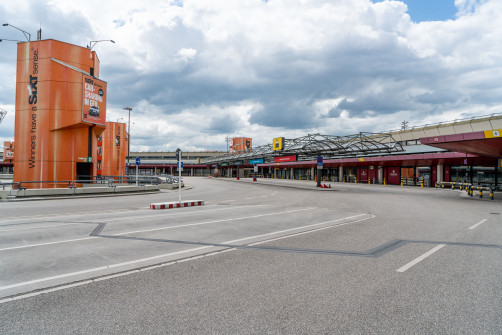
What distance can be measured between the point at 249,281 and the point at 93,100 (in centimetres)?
2788

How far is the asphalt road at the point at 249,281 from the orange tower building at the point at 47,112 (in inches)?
743

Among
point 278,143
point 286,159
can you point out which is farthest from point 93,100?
point 286,159

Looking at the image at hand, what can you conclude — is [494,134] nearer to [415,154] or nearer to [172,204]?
[415,154]

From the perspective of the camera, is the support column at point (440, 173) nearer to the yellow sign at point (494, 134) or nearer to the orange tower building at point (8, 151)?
the yellow sign at point (494, 134)

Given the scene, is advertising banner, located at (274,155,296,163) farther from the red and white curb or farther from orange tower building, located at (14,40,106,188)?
the red and white curb

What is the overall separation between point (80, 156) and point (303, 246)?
2558 centimetres

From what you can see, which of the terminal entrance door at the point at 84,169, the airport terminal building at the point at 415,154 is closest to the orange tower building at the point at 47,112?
the terminal entrance door at the point at 84,169

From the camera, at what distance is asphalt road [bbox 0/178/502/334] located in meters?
3.40

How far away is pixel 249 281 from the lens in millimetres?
4664

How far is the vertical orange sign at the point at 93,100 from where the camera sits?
1017 inches

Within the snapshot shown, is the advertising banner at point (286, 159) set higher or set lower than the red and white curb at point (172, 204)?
higher

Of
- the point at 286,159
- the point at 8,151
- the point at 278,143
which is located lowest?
the point at 286,159

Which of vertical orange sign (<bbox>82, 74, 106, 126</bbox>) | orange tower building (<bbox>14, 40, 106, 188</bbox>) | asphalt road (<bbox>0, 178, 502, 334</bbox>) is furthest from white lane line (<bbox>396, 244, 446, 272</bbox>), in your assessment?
vertical orange sign (<bbox>82, 74, 106, 126</bbox>)

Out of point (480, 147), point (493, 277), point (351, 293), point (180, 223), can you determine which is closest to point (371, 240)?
point (493, 277)
